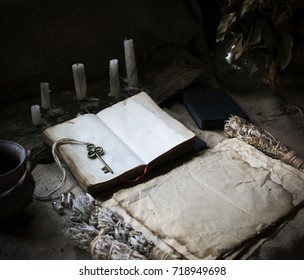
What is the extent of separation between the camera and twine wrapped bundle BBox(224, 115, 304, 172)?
1.35 m

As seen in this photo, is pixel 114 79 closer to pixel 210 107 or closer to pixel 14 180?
pixel 210 107

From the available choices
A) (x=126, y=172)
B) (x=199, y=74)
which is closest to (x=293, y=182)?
(x=126, y=172)

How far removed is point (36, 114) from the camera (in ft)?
4.90

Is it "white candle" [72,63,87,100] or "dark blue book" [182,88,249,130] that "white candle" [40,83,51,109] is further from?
"dark blue book" [182,88,249,130]

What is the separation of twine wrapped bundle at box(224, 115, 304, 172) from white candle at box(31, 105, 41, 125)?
67 cm

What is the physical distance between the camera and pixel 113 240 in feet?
3.54

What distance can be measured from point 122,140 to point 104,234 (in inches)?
15.1

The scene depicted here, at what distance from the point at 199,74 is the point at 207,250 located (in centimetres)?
94

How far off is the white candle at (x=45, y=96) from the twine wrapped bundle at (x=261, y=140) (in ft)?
2.21

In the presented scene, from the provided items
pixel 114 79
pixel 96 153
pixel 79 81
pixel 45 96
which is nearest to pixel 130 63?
pixel 114 79

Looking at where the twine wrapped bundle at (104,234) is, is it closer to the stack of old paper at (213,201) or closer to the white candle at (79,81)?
the stack of old paper at (213,201)

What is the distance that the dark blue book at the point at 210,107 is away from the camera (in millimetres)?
1559

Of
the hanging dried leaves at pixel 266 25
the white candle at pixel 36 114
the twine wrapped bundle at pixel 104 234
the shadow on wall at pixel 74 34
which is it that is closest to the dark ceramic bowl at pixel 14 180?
the twine wrapped bundle at pixel 104 234
